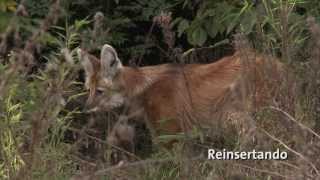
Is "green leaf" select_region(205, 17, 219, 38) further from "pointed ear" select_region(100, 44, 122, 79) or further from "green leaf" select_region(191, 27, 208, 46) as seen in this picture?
"pointed ear" select_region(100, 44, 122, 79)

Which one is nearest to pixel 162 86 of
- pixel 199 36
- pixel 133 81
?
pixel 133 81

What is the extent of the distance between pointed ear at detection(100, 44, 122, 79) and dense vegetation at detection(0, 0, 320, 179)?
381mm

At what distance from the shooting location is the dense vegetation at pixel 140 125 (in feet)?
12.8

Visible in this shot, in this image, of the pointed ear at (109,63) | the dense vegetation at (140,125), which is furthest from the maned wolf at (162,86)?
the dense vegetation at (140,125)

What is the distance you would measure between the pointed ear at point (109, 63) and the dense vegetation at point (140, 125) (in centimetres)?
38

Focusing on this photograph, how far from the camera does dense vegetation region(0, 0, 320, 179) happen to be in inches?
154

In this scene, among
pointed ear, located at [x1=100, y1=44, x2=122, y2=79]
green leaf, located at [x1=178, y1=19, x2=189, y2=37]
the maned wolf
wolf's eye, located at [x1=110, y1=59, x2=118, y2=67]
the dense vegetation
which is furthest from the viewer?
green leaf, located at [x1=178, y1=19, x2=189, y2=37]

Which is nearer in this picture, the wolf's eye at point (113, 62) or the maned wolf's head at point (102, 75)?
the maned wolf's head at point (102, 75)

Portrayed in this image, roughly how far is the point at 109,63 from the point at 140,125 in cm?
88

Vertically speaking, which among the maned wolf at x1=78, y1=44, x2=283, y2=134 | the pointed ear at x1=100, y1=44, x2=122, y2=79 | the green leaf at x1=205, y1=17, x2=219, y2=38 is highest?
the green leaf at x1=205, y1=17, x2=219, y2=38

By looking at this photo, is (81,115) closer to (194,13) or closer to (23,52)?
(194,13)

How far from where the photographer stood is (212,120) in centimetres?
590

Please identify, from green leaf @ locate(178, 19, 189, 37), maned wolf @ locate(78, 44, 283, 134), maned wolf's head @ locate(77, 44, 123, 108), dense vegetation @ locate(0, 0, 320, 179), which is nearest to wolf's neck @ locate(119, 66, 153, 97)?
maned wolf @ locate(78, 44, 283, 134)

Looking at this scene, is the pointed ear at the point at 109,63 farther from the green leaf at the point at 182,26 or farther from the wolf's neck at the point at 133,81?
the green leaf at the point at 182,26
